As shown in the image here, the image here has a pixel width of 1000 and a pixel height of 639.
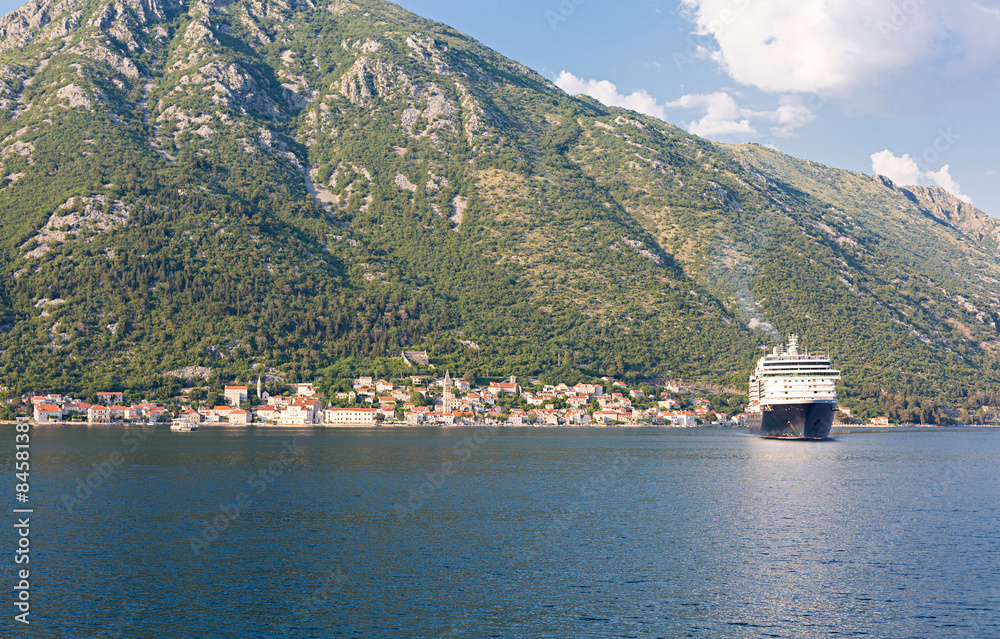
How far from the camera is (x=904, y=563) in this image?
44531mm

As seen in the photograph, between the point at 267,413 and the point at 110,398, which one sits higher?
the point at 110,398

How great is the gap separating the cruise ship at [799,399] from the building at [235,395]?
11414 cm

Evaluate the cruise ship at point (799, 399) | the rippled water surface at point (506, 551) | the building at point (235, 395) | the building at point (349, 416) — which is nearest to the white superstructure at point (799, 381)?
the cruise ship at point (799, 399)

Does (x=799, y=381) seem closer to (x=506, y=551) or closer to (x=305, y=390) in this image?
(x=305, y=390)

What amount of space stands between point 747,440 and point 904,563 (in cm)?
10383

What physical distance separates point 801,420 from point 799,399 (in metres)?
3.77

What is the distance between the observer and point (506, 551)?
45906 millimetres

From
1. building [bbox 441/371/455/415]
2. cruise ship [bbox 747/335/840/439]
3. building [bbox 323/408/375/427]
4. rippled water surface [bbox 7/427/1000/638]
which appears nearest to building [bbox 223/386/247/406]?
building [bbox 323/408/375/427]

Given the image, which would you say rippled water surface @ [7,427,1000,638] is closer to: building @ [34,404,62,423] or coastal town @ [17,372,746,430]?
building @ [34,404,62,423]

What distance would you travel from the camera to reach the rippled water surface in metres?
34.4

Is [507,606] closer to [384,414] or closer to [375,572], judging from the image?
[375,572]

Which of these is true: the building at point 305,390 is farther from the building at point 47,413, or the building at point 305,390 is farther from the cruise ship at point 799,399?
the cruise ship at point 799,399

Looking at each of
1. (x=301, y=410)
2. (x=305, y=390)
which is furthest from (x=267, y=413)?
(x=305, y=390)

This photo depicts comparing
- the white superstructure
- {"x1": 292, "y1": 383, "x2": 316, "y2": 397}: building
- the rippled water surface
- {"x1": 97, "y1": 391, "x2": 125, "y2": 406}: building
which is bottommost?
the rippled water surface
